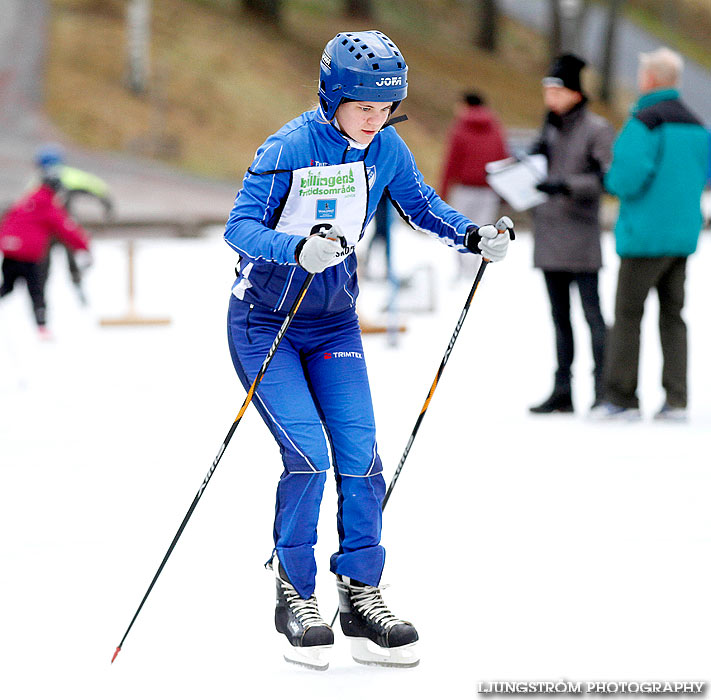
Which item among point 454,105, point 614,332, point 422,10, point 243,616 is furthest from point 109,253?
point 422,10

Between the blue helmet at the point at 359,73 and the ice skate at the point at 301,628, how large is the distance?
4.46 feet

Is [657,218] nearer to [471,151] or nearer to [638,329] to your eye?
[638,329]

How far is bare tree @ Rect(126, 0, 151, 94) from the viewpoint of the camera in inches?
1286

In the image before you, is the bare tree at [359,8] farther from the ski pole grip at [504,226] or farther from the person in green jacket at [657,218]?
the ski pole grip at [504,226]

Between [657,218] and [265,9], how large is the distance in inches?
1267

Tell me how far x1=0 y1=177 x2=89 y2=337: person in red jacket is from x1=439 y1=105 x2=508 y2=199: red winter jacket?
4265 mm

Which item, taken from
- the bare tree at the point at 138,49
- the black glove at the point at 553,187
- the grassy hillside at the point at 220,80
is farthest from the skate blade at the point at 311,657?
the bare tree at the point at 138,49

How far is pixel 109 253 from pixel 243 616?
14.4m

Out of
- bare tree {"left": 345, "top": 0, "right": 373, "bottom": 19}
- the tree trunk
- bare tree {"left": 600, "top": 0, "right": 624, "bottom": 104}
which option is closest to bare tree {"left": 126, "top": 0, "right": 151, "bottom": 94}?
bare tree {"left": 345, "top": 0, "right": 373, "bottom": 19}

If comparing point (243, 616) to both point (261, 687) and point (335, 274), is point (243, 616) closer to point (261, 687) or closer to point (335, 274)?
point (261, 687)

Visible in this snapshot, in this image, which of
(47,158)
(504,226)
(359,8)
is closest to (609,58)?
(359,8)

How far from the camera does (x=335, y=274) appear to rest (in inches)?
153

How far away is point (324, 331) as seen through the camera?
3982 mm

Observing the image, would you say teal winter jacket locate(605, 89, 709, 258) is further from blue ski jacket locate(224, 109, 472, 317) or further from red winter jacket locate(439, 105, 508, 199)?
red winter jacket locate(439, 105, 508, 199)
